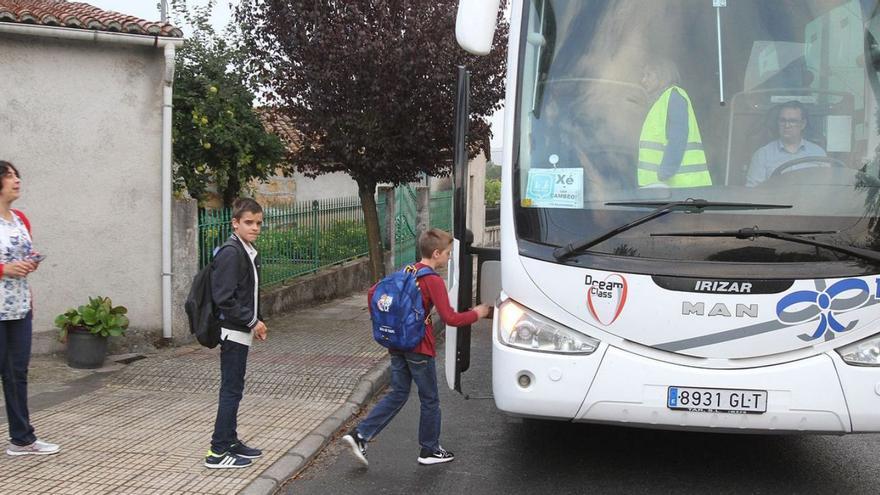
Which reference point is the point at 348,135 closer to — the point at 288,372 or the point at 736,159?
the point at 288,372

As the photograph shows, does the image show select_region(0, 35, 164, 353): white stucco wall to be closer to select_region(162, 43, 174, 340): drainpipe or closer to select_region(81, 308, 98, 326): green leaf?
select_region(162, 43, 174, 340): drainpipe

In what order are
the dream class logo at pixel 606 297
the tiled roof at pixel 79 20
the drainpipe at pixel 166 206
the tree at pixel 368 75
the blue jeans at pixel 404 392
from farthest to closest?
the tree at pixel 368 75, the drainpipe at pixel 166 206, the tiled roof at pixel 79 20, the blue jeans at pixel 404 392, the dream class logo at pixel 606 297

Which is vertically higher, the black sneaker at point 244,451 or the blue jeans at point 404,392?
the blue jeans at point 404,392

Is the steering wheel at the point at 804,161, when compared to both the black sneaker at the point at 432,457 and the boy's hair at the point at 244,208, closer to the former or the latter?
the black sneaker at the point at 432,457

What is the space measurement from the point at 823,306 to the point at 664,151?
1.10 meters

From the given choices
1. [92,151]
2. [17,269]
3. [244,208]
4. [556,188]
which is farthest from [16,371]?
[92,151]

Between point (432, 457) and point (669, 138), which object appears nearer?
point (669, 138)

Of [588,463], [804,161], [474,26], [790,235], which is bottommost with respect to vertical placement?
[588,463]

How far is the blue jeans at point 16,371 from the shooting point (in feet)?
17.5

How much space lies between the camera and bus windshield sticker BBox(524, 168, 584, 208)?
482 cm

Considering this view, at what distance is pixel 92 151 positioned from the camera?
8750mm

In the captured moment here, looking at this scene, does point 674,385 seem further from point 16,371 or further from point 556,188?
point 16,371

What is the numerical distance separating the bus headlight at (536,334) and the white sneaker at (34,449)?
281 centimetres

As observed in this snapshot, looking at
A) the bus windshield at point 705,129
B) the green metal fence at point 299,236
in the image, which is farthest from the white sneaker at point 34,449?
the green metal fence at point 299,236
